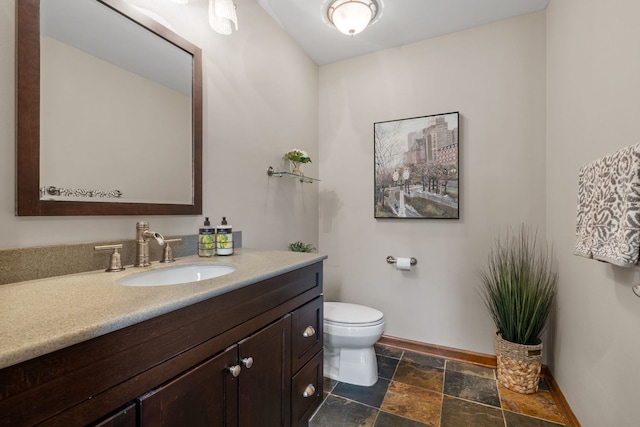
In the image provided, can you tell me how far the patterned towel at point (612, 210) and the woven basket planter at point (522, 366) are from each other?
808 millimetres

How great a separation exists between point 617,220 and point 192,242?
173 cm

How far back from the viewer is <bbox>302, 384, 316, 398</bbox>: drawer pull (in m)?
1.34

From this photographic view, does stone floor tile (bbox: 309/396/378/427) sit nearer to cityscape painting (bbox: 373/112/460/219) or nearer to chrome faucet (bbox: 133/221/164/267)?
chrome faucet (bbox: 133/221/164/267)

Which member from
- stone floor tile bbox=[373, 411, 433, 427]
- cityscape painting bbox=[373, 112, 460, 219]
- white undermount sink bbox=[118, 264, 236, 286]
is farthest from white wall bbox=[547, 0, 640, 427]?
white undermount sink bbox=[118, 264, 236, 286]

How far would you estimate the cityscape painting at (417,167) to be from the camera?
2150mm

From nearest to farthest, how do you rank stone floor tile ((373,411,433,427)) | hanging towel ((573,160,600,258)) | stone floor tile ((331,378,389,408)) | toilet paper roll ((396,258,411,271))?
hanging towel ((573,160,600,258)), stone floor tile ((373,411,433,427)), stone floor tile ((331,378,389,408)), toilet paper roll ((396,258,411,271))

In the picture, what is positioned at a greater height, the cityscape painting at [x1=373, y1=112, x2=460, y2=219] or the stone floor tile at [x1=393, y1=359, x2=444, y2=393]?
the cityscape painting at [x1=373, y1=112, x2=460, y2=219]

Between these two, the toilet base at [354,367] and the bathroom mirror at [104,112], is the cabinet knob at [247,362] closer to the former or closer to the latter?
the bathroom mirror at [104,112]

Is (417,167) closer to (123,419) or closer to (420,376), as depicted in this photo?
(420,376)

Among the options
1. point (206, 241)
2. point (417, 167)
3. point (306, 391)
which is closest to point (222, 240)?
A: point (206, 241)

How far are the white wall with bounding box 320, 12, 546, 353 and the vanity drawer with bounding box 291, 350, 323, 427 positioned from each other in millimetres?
1081

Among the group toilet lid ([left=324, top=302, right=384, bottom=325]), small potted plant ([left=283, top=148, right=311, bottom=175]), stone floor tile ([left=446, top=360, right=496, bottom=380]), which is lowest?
stone floor tile ([left=446, top=360, right=496, bottom=380])

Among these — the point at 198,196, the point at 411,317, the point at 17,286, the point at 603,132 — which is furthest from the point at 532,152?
the point at 17,286

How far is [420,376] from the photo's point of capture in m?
1.95
